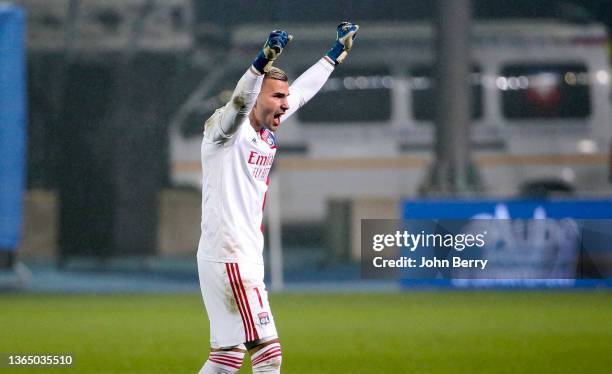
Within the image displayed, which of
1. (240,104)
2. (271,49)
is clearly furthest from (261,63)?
(240,104)

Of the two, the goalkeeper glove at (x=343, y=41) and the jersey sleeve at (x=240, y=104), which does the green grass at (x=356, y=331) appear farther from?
the jersey sleeve at (x=240, y=104)

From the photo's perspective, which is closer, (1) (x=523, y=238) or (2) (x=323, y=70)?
(2) (x=323, y=70)

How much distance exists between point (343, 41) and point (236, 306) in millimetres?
1885

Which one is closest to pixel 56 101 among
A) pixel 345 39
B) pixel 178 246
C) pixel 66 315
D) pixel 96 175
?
pixel 96 175

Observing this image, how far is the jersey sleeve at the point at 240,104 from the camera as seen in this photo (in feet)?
18.2

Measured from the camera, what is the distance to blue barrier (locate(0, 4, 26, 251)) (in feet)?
51.4

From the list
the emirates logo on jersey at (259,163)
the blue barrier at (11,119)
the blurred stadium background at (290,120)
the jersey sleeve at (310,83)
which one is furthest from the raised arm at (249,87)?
the blurred stadium background at (290,120)

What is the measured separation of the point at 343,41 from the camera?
694 centimetres

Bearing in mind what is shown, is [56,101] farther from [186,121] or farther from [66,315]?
[66,315]

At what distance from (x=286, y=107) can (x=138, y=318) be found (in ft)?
23.1

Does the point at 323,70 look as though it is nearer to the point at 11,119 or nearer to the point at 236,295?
the point at 236,295

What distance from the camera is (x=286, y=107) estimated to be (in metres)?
5.97

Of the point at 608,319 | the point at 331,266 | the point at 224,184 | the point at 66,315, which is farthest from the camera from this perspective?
the point at 331,266

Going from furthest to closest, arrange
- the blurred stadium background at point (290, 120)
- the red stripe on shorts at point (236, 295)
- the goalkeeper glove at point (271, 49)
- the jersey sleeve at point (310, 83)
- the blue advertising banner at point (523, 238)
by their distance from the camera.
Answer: the blurred stadium background at point (290, 120) → the blue advertising banner at point (523, 238) → the jersey sleeve at point (310, 83) → the red stripe on shorts at point (236, 295) → the goalkeeper glove at point (271, 49)
